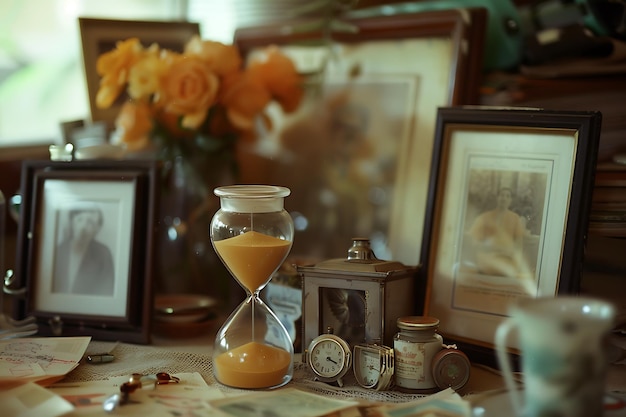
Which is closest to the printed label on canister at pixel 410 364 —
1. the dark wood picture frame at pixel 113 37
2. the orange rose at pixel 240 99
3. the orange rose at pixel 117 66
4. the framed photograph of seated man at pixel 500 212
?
the framed photograph of seated man at pixel 500 212

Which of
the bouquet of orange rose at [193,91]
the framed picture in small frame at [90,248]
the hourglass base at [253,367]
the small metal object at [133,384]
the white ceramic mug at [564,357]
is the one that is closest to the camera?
the white ceramic mug at [564,357]

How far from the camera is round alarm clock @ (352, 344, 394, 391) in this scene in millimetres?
1024

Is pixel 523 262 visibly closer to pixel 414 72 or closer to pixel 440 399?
pixel 440 399

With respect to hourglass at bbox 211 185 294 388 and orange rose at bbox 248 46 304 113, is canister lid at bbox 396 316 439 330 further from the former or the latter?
orange rose at bbox 248 46 304 113

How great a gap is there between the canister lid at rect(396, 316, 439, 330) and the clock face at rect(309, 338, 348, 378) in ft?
0.29

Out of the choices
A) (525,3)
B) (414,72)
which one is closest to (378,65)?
(414,72)

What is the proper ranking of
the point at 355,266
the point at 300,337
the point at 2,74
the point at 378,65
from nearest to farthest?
the point at 355,266
the point at 300,337
the point at 378,65
the point at 2,74

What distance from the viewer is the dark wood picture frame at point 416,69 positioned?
4.23 feet

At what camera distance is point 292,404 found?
37.2 inches

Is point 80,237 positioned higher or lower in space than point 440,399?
higher

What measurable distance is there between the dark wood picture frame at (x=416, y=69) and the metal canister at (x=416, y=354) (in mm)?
304

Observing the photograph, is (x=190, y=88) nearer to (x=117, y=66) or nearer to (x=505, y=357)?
(x=117, y=66)

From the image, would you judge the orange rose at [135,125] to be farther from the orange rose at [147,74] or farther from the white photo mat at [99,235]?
the white photo mat at [99,235]

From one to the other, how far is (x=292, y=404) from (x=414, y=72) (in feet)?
2.20
